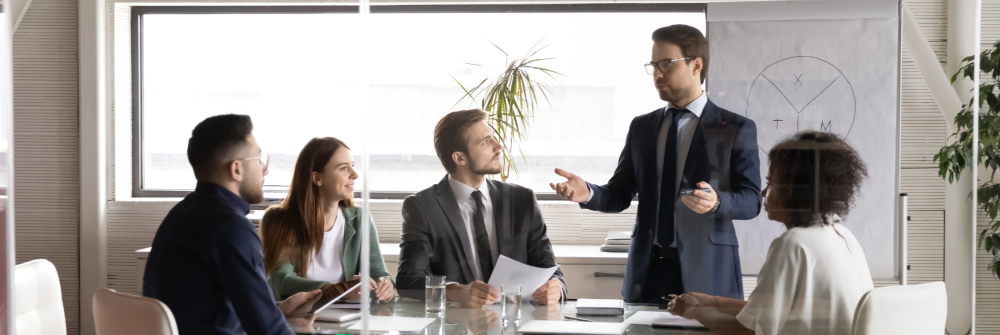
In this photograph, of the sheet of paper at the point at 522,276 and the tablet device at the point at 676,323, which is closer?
the tablet device at the point at 676,323

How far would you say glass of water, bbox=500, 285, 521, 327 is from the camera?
2.08 metres

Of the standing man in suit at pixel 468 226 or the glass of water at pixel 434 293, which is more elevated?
the standing man in suit at pixel 468 226

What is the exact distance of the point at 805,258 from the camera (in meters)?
1.96

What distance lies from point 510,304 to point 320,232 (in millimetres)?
699

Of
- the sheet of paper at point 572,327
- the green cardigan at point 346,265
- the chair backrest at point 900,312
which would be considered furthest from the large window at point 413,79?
the chair backrest at point 900,312

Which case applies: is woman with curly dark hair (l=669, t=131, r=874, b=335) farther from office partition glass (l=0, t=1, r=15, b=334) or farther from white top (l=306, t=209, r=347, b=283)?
office partition glass (l=0, t=1, r=15, b=334)

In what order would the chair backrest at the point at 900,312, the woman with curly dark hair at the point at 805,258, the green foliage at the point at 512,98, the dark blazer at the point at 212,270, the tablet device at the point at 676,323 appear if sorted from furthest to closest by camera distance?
the green foliage at the point at 512,98, the tablet device at the point at 676,323, the woman with curly dark hair at the point at 805,258, the chair backrest at the point at 900,312, the dark blazer at the point at 212,270

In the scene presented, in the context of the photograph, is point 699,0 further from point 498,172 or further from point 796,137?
point 498,172

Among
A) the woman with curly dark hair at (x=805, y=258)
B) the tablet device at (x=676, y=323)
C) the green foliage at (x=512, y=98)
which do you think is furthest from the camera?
the green foliage at (x=512, y=98)

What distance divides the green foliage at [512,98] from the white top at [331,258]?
24.5 inches

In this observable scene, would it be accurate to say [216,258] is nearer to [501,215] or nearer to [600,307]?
[501,215]

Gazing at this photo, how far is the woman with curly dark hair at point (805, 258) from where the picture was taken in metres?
1.94

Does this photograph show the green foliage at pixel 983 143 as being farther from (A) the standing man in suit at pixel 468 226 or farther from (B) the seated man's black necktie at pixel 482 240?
(B) the seated man's black necktie at pixel 482 240

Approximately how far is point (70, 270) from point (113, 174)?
40 cm
